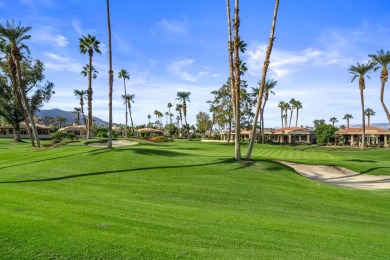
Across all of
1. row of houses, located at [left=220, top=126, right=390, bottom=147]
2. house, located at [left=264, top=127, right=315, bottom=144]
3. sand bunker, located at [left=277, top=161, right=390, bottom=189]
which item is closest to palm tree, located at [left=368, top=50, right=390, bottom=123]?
sand bunker, located at [left=277, top=161, right=390, bottom=189]

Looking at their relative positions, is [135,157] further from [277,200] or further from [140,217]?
[140,217]

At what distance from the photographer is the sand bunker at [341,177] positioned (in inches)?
870

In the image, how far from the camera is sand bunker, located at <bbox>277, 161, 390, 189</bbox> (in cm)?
2209

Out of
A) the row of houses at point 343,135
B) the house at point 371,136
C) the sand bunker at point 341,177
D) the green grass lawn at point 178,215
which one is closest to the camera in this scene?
the green grass lawn at point 178,215

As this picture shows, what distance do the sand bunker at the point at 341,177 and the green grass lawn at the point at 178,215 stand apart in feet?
13.9

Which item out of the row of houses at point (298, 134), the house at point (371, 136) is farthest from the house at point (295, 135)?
the house at point (371, 136)

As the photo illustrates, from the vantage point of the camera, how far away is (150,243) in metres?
6.35

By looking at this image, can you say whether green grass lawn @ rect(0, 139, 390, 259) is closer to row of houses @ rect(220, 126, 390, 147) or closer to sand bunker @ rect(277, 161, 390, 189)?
sand bunker @ rect(277, 161, 390, 189)

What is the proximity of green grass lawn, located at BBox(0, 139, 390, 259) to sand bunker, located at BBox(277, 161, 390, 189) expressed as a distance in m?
4.25

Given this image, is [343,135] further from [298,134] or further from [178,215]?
[178,215]

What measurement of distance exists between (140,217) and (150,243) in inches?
89.6

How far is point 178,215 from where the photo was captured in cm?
938

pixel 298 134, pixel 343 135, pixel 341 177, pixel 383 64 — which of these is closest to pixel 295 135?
pixel 298 134

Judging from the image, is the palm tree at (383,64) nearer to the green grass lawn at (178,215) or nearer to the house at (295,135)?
the green grass lawn at (178,215)
